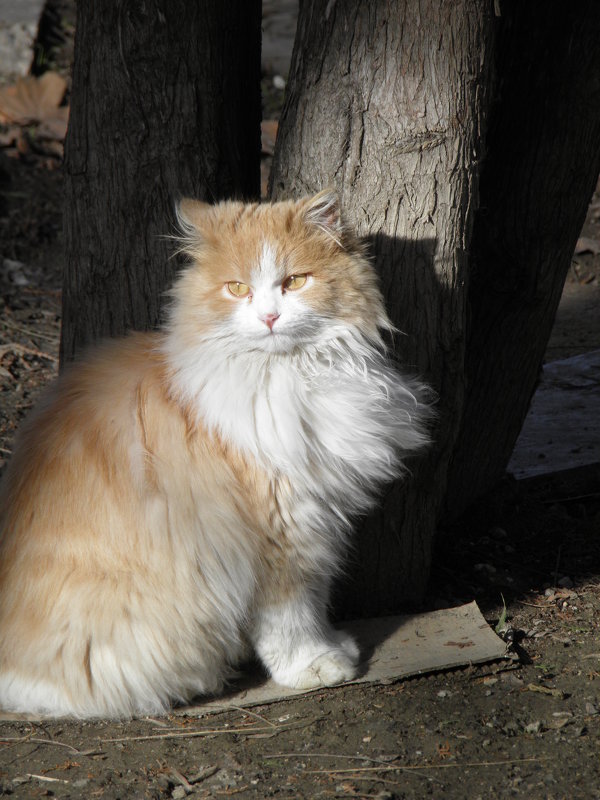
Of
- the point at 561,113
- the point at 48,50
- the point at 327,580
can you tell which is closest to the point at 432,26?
the point at 561,113

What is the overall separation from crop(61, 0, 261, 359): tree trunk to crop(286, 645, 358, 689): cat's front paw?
1397 mm

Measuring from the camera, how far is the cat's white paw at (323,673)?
274 centimetres

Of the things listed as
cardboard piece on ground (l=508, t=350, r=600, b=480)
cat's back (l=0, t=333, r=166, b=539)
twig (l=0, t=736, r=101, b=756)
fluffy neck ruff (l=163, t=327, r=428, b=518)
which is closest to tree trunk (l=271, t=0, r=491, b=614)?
fluffy neck ruff (l=163, t=327, r=428, b=518)

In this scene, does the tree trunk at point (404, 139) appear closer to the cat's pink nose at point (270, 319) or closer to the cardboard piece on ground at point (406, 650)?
the cat's pink nose at point (270, 319)

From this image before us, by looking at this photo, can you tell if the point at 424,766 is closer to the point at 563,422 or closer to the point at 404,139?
the point at 404,139

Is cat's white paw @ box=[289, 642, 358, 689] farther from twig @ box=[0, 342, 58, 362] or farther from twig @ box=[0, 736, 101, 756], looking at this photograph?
twig @ box=[0, 342, 58, 362]

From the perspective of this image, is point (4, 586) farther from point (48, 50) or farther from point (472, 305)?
point (48, 50)

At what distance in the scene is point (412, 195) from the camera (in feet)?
8.93

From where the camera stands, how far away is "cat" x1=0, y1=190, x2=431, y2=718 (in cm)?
246

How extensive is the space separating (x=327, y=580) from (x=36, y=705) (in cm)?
100

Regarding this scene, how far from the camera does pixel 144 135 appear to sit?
2953mm

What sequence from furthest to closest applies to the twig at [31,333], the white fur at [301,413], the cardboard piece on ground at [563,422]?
the twig at [31,333]
the cardboard piece on ground at [563,422]
the white fur at [301,413]

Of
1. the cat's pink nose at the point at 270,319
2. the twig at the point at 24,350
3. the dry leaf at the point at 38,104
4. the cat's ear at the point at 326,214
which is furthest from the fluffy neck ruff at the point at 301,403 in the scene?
the dry leaf at the point at 38,104

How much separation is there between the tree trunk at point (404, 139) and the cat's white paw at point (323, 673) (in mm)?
1002
